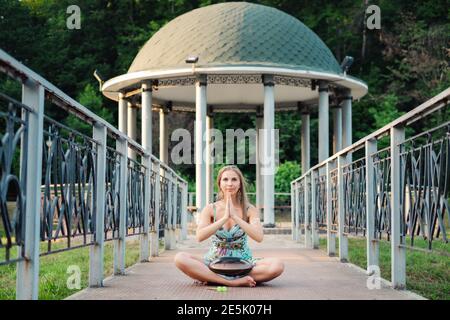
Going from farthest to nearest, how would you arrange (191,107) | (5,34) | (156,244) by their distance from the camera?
(5,34), (191,107), (156,244)

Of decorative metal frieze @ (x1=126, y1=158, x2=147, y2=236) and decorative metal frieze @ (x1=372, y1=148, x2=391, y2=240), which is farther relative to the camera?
decorative metal frieze @ (x1=126, y1=158, x2=147, y2=236)

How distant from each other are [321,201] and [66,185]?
7.15 meters

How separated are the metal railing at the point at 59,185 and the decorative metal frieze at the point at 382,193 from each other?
8.04 feet

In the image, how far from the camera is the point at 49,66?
37.8 m

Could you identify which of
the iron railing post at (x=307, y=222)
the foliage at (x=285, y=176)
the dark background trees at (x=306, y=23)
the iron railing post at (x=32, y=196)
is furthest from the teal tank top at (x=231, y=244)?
the dark background trees at (x=306, y=23)

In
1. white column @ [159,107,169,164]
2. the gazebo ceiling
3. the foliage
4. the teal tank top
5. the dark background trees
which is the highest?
the dark background trees

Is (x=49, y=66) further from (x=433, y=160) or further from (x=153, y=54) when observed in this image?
(x=433, y=160)

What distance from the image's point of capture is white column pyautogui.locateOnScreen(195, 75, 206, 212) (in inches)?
773

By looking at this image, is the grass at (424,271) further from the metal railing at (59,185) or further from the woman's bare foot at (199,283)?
the metal railing at (59,185)

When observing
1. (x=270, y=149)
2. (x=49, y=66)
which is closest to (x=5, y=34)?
(x=49, y=66)

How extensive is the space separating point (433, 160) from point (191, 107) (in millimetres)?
20657

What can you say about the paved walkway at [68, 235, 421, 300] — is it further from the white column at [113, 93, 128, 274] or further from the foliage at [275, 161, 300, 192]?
the foliage at [275, 161, 300, 192]

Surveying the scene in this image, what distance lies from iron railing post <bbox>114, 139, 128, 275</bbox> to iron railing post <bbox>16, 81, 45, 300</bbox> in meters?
3.07

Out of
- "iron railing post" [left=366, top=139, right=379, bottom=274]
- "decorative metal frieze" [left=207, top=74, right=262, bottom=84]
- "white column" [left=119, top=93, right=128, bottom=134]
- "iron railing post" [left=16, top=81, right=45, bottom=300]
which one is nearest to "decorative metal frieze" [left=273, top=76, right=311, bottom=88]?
"decorative metal frieze" [left=207, top=74, right=262, bottom=84]
